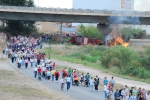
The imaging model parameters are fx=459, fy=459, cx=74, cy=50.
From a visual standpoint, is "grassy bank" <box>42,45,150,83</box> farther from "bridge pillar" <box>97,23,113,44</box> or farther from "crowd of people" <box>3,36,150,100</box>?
"bridge pillar" <box>97,23,113,44</box>

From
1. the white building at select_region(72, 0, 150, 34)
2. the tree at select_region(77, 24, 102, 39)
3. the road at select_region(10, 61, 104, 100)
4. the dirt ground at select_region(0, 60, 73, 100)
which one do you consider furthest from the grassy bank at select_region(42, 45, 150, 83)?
the white building at select_region(72, 0, 150, 34)

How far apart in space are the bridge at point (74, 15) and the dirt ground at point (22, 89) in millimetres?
39480

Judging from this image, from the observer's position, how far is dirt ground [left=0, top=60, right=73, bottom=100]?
98.4ft

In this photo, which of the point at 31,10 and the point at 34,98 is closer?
the point at 34,98

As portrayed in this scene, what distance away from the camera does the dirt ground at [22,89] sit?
3001 cm

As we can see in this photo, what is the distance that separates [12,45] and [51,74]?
24.2 m

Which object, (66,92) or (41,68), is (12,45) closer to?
(41,68)

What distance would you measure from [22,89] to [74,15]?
166 feet

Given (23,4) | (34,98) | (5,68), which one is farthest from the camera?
(23,4)

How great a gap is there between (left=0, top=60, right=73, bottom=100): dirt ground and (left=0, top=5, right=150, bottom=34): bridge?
39.5 m

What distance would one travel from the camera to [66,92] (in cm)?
3291

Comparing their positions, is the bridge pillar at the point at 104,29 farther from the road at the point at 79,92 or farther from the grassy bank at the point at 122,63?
the road at the point at 79,92

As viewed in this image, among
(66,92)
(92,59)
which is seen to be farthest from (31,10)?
(66,92)

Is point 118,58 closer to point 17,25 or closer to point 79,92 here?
point 79,92
